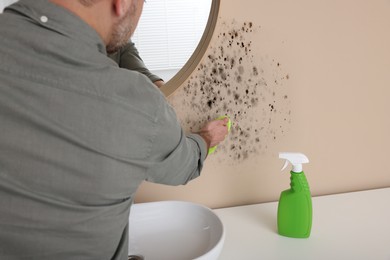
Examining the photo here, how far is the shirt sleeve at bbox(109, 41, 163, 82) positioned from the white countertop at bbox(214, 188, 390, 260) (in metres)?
0.53

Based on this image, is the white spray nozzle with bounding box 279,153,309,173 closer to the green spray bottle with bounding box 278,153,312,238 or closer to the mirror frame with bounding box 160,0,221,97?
the green spray bottle with bounding box 278,153,312,238

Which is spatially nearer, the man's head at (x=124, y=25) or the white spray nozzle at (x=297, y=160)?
the man's head at (x=124, y=25)

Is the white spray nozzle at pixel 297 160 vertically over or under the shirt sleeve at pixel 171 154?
under

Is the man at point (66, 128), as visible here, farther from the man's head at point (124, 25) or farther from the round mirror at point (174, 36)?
the round mirror at point (174, 36)

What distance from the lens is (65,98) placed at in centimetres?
60

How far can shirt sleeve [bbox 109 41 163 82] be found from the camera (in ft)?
3.44

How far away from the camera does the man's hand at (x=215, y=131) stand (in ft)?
3.51

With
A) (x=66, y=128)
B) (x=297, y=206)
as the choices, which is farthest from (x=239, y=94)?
(x=66, y=128)

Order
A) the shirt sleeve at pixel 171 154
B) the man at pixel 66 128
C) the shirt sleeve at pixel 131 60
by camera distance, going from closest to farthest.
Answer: the man at pixel 66 128, the shirt sleeve at pixel 171 154, the shirt sleeve at pixel 131 60

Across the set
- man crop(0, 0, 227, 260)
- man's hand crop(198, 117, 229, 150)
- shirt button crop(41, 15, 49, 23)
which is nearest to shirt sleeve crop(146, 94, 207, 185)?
man crop(0, 0, 227, 260)

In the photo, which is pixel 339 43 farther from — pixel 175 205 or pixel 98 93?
pixel 98 93

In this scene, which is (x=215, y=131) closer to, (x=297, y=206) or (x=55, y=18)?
(x=297, y=206)

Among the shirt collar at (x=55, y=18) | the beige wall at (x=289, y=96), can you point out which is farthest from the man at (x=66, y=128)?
the beige wall at (x=289, y=96)

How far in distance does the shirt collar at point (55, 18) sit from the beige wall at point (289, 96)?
494 mm
